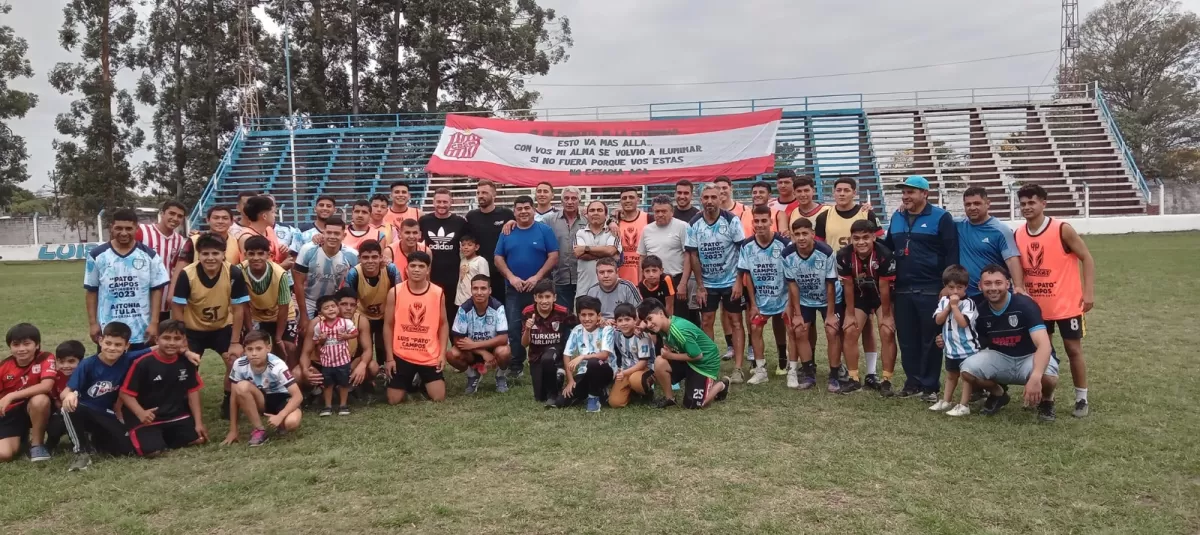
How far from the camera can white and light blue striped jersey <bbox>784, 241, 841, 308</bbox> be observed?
6.18m

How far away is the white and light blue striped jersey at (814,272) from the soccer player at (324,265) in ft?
12.4

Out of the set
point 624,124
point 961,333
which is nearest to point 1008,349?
point 961,333

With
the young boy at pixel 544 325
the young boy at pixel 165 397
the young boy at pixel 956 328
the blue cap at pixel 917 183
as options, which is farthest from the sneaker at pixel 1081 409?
the young boy at pixel 165 397

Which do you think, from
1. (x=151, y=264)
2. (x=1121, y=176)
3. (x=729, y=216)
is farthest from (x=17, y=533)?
(x=1121, y=176)

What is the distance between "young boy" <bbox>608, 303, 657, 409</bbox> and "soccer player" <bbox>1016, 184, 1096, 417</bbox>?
287 centimetres

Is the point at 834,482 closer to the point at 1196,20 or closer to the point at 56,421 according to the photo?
the point at 56,421

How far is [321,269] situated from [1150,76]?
52.4 m

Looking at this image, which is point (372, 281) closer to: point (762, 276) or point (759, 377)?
point (762, 276)

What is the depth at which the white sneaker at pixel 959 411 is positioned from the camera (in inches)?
208

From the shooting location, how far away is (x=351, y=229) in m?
7.44

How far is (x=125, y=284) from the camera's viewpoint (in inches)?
210

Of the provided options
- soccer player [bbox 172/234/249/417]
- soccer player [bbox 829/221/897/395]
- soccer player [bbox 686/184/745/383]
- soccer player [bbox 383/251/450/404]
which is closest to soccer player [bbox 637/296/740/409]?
soccer player [bbox 686/184/745/383]

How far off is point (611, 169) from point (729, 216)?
1883 cm

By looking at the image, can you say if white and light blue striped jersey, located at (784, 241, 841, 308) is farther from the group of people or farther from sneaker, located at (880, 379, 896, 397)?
sneaker, located at (880, 379, 896, 397)
